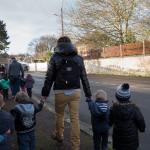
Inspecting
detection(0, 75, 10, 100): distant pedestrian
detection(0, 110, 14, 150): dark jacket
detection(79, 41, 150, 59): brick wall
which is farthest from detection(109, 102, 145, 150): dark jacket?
detection(79, 41, 150, 59): brick wall

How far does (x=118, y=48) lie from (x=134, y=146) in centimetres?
4129

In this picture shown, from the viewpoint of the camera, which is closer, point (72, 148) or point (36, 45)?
point (72, 148)

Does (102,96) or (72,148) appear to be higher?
(102,96)

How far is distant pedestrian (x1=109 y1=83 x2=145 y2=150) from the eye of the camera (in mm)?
6754

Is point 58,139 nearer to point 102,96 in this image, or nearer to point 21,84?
point 102,96

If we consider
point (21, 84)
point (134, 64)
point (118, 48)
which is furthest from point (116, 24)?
point (21, 84)

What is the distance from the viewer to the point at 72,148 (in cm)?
827

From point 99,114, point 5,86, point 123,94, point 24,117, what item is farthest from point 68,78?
point 5,86

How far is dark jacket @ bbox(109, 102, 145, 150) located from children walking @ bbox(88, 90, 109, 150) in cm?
120

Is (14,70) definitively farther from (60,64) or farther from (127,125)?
(127,125)

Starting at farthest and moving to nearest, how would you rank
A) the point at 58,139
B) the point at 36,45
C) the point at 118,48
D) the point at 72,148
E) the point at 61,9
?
the point at 36,45 → the point at 61,9 → the point at 118,48 → the point at 58,139 → the point at 72,148

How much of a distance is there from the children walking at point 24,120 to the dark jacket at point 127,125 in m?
1.44

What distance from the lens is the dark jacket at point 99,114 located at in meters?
8.02

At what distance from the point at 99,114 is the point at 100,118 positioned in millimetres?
126
